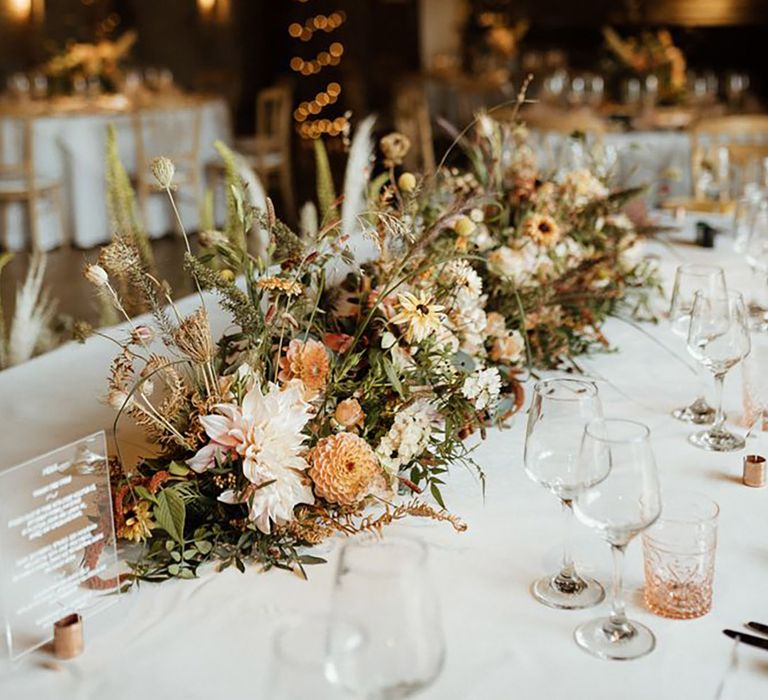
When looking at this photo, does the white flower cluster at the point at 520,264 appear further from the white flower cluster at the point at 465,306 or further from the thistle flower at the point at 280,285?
the thistle flower at the point at 280,285

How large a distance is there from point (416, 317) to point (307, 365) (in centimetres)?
15

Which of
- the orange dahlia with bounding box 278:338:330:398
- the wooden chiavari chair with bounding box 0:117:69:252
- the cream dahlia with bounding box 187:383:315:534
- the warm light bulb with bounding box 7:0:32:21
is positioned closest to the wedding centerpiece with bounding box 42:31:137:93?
the warm light bulb with bounding box 7:0:32:21

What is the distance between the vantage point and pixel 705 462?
4.95ft

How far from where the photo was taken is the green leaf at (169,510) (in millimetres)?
1171

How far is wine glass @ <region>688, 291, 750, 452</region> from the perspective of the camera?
149cm

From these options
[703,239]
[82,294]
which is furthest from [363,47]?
[703,239]

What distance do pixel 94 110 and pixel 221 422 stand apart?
604 cm

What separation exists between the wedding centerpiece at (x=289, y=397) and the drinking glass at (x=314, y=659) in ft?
0.57

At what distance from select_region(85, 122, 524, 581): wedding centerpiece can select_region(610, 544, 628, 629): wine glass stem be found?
0.27m

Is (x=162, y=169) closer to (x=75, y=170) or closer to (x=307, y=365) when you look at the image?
(x=307, y=365)

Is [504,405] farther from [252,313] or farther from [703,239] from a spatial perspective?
[703,239]

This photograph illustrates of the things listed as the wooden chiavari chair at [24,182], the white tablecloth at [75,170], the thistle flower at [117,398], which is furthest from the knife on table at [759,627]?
the white tablecloth at [75,170]

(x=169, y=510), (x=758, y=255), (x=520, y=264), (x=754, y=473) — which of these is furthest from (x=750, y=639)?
(x=758, y=255)

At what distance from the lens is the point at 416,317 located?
1320mm
